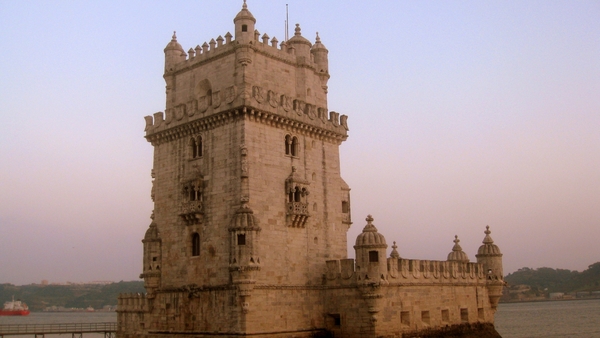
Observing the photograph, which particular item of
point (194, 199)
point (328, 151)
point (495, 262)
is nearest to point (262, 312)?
point (194, 199)

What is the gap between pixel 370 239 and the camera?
37.4 meters

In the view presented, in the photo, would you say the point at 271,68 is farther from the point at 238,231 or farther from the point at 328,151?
the point at 238,231

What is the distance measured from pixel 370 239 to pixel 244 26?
14.3m

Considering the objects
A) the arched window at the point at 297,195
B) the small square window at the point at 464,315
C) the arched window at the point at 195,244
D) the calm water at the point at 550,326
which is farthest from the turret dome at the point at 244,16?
the calm water at the point at 550,326

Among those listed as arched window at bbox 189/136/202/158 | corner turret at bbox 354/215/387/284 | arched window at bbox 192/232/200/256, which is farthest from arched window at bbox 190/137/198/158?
corner turret at bbox 354/215/387/284

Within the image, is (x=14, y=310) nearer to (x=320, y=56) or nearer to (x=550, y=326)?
(x=550, y=326)

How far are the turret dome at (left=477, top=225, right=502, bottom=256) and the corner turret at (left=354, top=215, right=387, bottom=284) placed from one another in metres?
15.5

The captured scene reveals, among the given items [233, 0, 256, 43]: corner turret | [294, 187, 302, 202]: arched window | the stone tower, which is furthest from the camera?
[294, 187, 302, 202]: arched window

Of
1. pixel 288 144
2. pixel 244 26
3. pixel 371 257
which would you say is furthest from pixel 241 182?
pixel 244 26

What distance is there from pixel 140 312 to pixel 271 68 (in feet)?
55.1

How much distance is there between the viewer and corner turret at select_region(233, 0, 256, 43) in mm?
37625

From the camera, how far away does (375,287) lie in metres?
36.7

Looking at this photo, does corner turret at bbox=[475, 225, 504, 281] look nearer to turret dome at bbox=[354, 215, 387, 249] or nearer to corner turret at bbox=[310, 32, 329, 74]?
turret dome at bbox=[354, 215, 387, 249]

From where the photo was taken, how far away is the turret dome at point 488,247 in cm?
4997
